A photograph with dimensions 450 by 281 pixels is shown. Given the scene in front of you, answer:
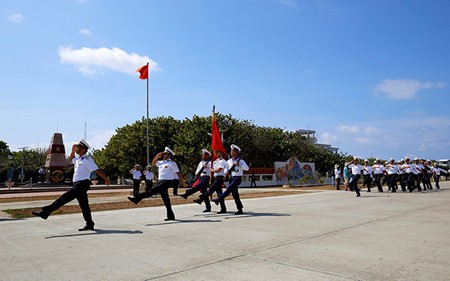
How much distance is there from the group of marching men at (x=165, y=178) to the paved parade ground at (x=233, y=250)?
0.58 metres

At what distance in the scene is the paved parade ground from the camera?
4.27 m

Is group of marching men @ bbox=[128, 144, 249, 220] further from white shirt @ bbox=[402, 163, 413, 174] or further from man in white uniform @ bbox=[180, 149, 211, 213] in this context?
white shirt @ bbox=[402, 163, 413, 174]

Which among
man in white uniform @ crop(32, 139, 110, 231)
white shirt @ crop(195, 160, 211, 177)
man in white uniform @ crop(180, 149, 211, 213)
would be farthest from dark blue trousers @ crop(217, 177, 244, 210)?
man in white uniform @ crop(32, 139, 110, 231)

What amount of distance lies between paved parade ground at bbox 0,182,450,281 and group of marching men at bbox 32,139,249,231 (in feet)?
1.91

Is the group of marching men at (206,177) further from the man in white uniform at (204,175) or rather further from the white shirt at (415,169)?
the white shirt at (415,169)

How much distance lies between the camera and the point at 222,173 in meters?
10.3

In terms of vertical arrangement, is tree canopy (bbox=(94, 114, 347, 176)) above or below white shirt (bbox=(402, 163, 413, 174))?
above

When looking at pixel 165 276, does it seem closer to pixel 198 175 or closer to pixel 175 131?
pixel 198 175

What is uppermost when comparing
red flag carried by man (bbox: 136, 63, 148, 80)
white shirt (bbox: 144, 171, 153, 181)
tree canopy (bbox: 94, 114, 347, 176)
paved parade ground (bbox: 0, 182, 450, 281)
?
red flag carried by man (bbox: 136, 63, 148, 80)

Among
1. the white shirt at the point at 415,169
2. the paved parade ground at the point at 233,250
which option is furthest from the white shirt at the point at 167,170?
the white shirt at the point at 415,169

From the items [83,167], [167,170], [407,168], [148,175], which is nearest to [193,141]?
[148,175]

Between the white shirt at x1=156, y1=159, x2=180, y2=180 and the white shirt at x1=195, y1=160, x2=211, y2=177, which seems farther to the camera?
the white shirt at x1=195, y1=160, x2=211, y2=177

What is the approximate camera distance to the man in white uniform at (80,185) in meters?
7.51

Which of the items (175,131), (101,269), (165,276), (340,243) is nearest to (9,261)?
(101,269)
